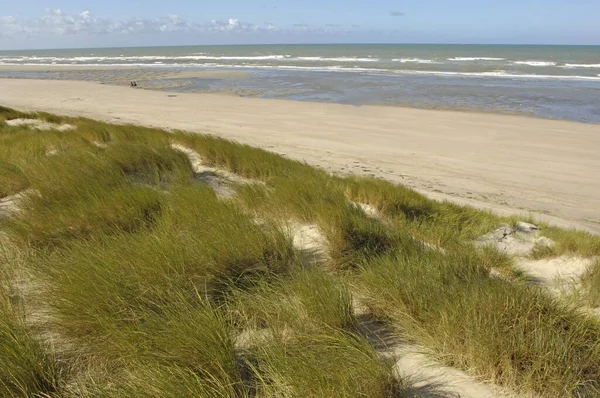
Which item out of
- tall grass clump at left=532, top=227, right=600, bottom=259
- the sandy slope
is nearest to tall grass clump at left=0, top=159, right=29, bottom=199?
tall grass clump at left=532, top=227, right=600, bottom=259

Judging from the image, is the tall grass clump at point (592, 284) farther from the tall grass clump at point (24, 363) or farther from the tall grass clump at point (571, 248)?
the tall grass clump at point (24, 363)

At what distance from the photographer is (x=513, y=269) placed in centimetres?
402

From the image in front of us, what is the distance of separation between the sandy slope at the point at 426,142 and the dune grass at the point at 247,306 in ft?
14.2

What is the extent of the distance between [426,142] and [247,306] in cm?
1113

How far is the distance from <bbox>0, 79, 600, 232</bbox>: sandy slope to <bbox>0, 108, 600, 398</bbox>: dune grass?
432 cm

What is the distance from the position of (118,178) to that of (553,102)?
68.1 feet

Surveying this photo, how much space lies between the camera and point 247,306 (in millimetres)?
2615

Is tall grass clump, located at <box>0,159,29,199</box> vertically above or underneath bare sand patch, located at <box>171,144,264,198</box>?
above

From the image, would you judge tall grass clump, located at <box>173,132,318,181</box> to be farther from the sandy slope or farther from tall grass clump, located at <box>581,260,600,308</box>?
tall grass clump, located at <box>581,260,600,308</box>

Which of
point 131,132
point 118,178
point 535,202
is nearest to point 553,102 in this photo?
point 535,202

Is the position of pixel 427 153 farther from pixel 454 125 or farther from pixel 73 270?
pixel 73 270

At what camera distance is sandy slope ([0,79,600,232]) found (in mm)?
8555

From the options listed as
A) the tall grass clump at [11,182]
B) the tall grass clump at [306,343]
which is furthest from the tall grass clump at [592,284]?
the tall grass clump at [11,182]

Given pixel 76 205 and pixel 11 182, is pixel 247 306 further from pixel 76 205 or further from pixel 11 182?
pixel 11 182
